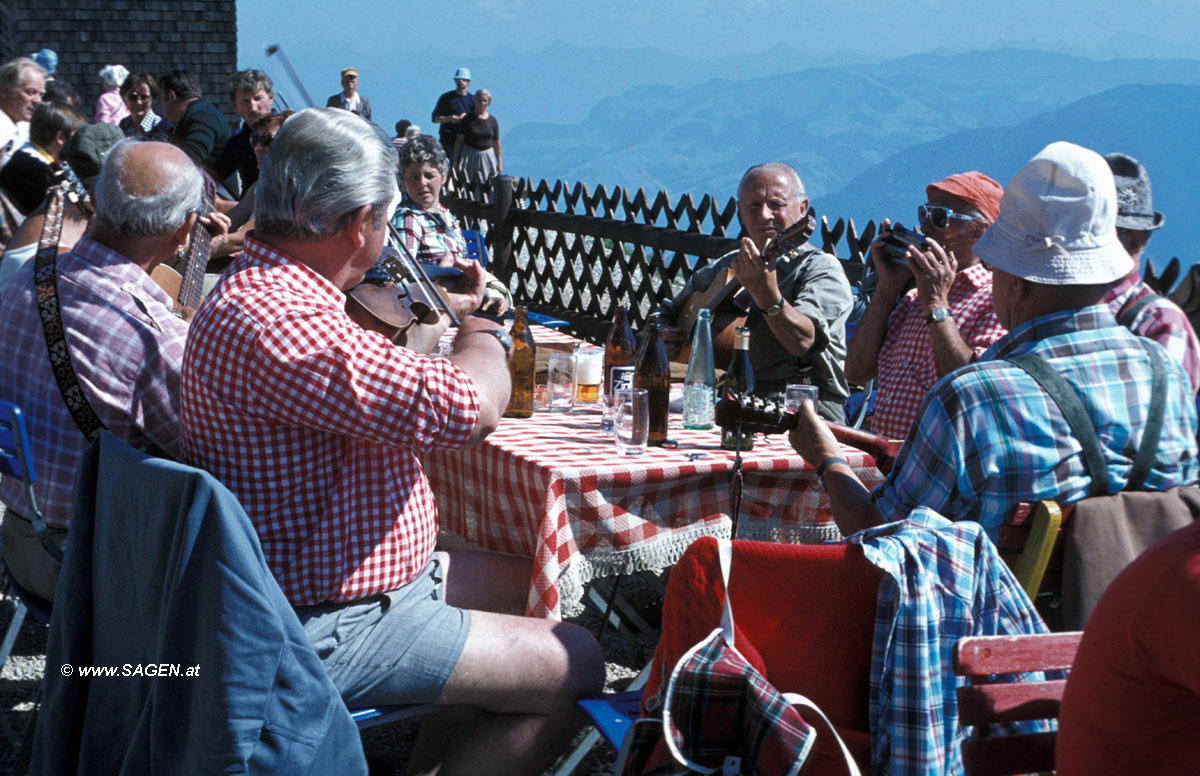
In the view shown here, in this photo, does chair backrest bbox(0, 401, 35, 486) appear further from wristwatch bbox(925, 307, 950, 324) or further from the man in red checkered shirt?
wristwatch bbox(925, 307, 950, 324)

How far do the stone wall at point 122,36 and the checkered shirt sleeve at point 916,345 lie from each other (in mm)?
17228

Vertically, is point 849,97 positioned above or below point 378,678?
above

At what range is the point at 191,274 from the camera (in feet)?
11.9

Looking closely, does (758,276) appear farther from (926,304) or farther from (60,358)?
(60,358)

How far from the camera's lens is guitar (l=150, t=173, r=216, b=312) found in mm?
3533

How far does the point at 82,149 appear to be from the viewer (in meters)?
4.75

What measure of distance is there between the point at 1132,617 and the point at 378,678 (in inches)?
56.5

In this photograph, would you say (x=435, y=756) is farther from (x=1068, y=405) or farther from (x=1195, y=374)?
(x=1195, y=374)

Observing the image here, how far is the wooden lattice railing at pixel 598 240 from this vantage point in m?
8.23

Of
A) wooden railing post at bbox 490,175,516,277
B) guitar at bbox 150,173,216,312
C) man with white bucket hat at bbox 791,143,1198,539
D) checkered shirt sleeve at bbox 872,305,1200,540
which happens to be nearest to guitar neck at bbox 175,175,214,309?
guitar at bbox 150,173,216,312

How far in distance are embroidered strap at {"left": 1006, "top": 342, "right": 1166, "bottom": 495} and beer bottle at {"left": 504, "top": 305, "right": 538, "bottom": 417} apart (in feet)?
4.97

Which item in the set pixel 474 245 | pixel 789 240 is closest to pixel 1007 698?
pixel 789 240

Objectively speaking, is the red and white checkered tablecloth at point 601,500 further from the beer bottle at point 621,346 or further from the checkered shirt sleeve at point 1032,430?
the checkered shirt sleeve at point 1032,430

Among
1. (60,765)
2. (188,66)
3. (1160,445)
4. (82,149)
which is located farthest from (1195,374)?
(188,66)
